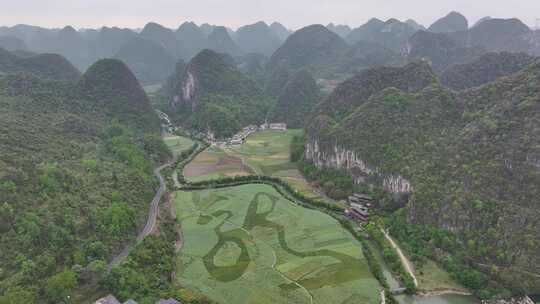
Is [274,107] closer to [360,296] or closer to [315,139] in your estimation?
[315,139]

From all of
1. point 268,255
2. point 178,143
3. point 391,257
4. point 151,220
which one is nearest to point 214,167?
point 178,143

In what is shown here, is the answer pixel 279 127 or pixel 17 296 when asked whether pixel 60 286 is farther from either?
pixel 279 127

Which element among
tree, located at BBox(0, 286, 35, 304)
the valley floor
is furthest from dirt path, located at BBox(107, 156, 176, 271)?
tree, located at BBox(0, 286, 35, 304)

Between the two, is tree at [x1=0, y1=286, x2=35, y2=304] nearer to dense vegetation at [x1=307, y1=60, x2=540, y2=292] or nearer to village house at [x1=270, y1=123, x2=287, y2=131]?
dense vegetation at [x1=307, y1=60, x2=540, y2=292]

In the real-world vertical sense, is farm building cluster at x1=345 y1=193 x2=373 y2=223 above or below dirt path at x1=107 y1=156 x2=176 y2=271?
above

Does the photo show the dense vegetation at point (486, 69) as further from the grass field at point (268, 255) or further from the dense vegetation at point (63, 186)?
the dense vegetation at point (63, 186)

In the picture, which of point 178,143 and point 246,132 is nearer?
point 178,143

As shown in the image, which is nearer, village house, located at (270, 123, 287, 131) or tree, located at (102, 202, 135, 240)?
tree, located at (102, 202, 135, 240)
